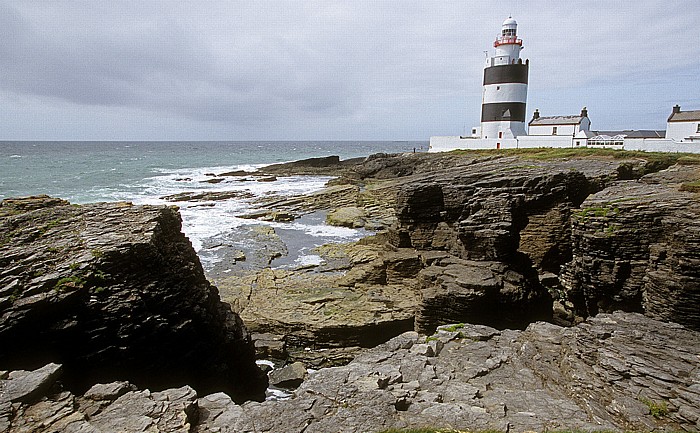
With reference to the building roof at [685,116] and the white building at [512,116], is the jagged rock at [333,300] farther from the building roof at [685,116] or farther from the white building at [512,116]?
the building roof at [685,116]

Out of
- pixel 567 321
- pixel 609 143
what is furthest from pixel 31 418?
pixel 609 143

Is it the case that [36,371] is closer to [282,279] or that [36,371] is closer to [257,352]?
[257,352]

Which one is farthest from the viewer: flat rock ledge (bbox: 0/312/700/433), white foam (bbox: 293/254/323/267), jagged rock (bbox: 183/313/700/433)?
white foam (bbox: 293/254/323/267)

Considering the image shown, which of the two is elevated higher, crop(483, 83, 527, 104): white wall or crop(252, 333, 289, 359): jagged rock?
crop(483, 83, 527, 104): white wall

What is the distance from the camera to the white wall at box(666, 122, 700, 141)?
47500 mm

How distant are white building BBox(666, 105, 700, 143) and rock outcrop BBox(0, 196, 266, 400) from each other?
181 ft

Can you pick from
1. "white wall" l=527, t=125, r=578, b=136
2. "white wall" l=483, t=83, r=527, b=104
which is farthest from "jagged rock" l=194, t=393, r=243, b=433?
"white wall" l=527, t=125, r=578, b=136

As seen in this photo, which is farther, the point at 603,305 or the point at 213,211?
the point at 213,211

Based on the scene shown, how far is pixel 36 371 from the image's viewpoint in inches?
330

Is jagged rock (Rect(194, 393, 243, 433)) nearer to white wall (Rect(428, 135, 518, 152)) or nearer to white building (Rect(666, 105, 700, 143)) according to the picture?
white wall (Rect(428, 135, 518, 152))

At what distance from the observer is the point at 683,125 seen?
48875 millimetres

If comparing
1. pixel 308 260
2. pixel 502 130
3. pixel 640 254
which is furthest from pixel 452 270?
pixel 502 130

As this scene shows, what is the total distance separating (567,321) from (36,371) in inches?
715

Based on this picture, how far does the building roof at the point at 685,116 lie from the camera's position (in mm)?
48188
